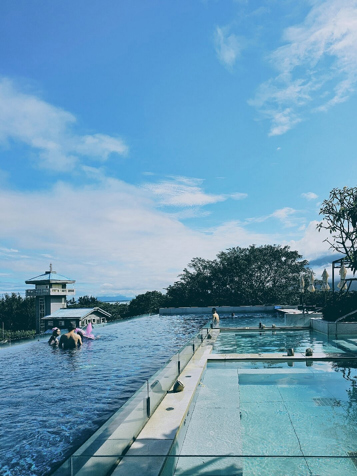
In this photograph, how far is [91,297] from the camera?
249 feet

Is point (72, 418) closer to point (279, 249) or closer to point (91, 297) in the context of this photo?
point (279, 249)

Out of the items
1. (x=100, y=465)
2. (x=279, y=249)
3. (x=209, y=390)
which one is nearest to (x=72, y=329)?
(x=209, y=390)

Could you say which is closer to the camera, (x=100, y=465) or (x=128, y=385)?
(x=100, y=465)

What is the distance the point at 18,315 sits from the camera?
6009 cm

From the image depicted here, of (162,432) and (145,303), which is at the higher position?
(162,432)

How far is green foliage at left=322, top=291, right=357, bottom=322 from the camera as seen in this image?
18284 mm

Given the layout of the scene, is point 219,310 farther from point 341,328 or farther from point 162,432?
point 162,432

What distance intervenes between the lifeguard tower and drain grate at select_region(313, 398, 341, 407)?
3926cm

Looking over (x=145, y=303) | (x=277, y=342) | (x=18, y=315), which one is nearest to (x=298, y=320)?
(x=277, y=342)

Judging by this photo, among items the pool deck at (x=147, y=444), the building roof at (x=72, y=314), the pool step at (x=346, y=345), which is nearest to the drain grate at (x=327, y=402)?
the pool deck at (x=147, y=444)

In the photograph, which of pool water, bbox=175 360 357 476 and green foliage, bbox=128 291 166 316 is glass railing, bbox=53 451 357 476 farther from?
green foliage, bbox=128 291 166 316

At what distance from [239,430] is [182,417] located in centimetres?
103

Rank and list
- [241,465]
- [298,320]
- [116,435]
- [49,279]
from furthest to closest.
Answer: [49,279]
[298,320]
[116,435]
[241,465]

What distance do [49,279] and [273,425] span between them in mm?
40404
